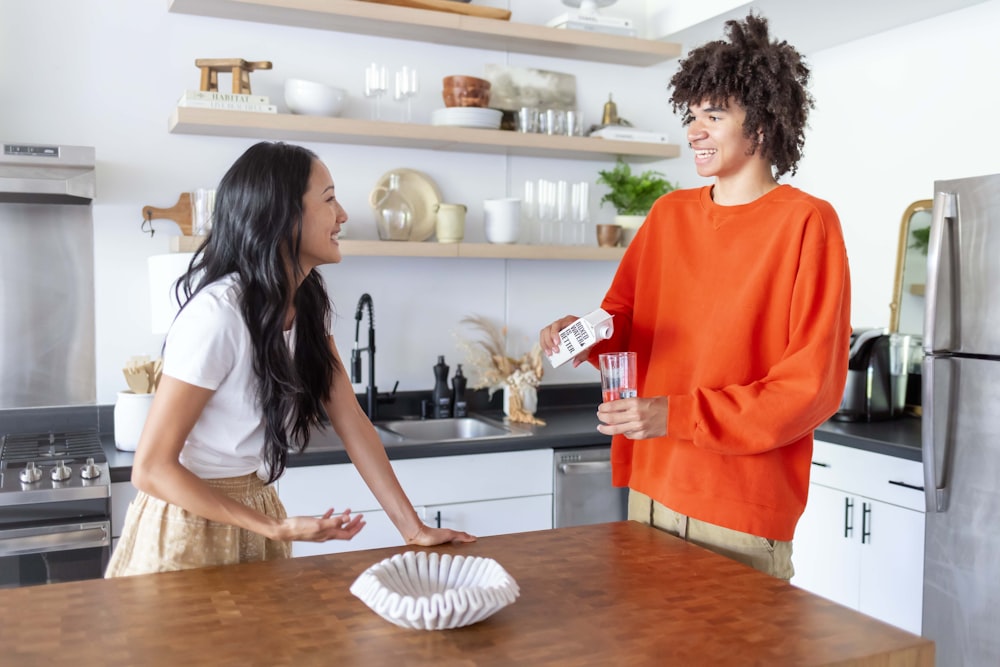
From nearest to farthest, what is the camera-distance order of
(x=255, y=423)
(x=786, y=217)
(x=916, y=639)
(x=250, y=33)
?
(x=916, y=639) → (x=255, y=423) → (x=786, y=217) → (x=250, y=33)

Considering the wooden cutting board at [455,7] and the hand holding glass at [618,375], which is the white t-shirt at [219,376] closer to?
the hand holding glass at [618,375]

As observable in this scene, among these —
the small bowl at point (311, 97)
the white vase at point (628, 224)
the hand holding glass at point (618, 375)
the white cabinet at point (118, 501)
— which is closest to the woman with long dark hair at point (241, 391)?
the hand holding glass at point (618, 375)

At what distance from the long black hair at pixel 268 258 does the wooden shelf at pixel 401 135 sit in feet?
4.59

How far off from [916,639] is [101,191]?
111 inches

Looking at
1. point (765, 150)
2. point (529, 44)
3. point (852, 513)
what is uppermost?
point (529, 44)

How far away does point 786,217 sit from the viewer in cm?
181

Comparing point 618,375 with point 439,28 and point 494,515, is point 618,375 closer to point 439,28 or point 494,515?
point 494,515

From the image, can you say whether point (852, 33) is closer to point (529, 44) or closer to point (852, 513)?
point (529, 44)

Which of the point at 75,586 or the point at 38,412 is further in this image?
the point at 38,412

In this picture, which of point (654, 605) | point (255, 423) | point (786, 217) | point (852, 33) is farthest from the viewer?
point (852, 33)

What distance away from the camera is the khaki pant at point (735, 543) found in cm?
182

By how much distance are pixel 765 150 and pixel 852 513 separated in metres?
1.61

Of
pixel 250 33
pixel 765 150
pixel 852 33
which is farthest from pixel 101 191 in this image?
pixel 852 33

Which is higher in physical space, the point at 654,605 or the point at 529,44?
the point at 529,44
